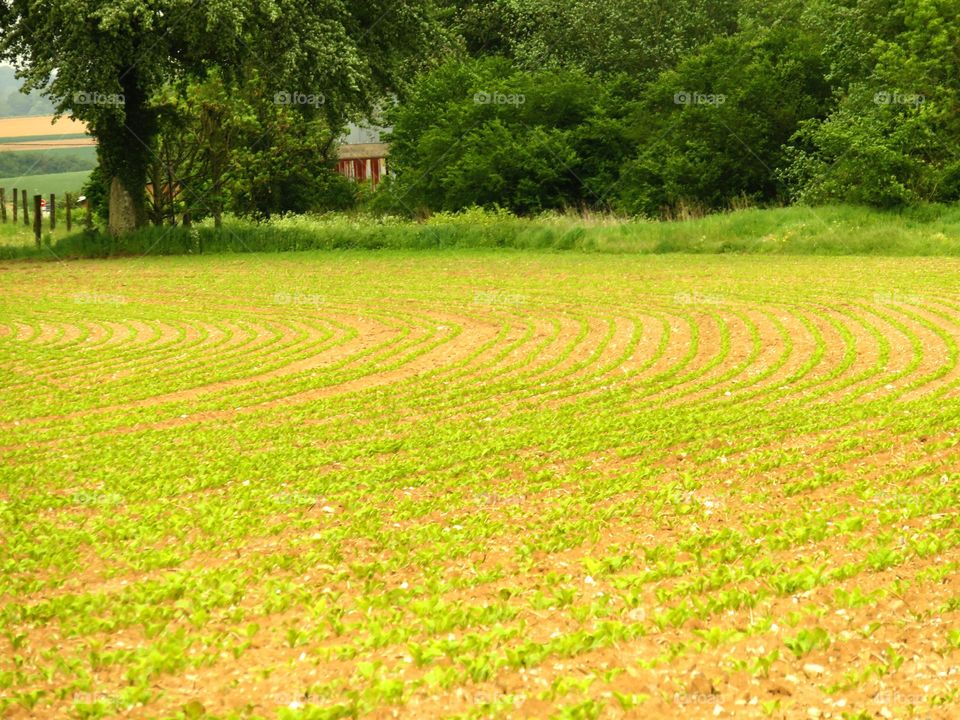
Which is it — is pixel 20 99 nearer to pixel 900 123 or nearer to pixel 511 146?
pixel 511 146

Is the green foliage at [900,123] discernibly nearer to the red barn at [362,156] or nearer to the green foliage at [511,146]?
the green foliage at [511,146]

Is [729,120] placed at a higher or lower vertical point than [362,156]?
higher

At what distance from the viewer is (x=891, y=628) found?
20.6ft

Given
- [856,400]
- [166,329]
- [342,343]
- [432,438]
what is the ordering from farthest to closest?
[166,329], [342,343], [856,400], [432,438]

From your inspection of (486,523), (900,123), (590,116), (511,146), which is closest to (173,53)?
(511,146)

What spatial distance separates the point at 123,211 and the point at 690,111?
19.3 metres

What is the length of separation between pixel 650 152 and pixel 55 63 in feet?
68.2

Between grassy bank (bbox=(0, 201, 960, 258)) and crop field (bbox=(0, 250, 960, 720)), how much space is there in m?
13.7

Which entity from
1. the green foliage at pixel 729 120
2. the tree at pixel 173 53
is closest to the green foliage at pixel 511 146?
the green foliage at pixel 729 120

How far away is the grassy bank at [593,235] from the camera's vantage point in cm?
3058

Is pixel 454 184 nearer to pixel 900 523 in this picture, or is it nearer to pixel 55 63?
pixel 55 63

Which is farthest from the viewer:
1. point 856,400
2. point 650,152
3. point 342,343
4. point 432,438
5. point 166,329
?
point 650,152

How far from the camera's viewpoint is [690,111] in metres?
42.2

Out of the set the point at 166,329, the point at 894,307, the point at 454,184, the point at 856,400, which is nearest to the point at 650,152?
the point at 454,184
